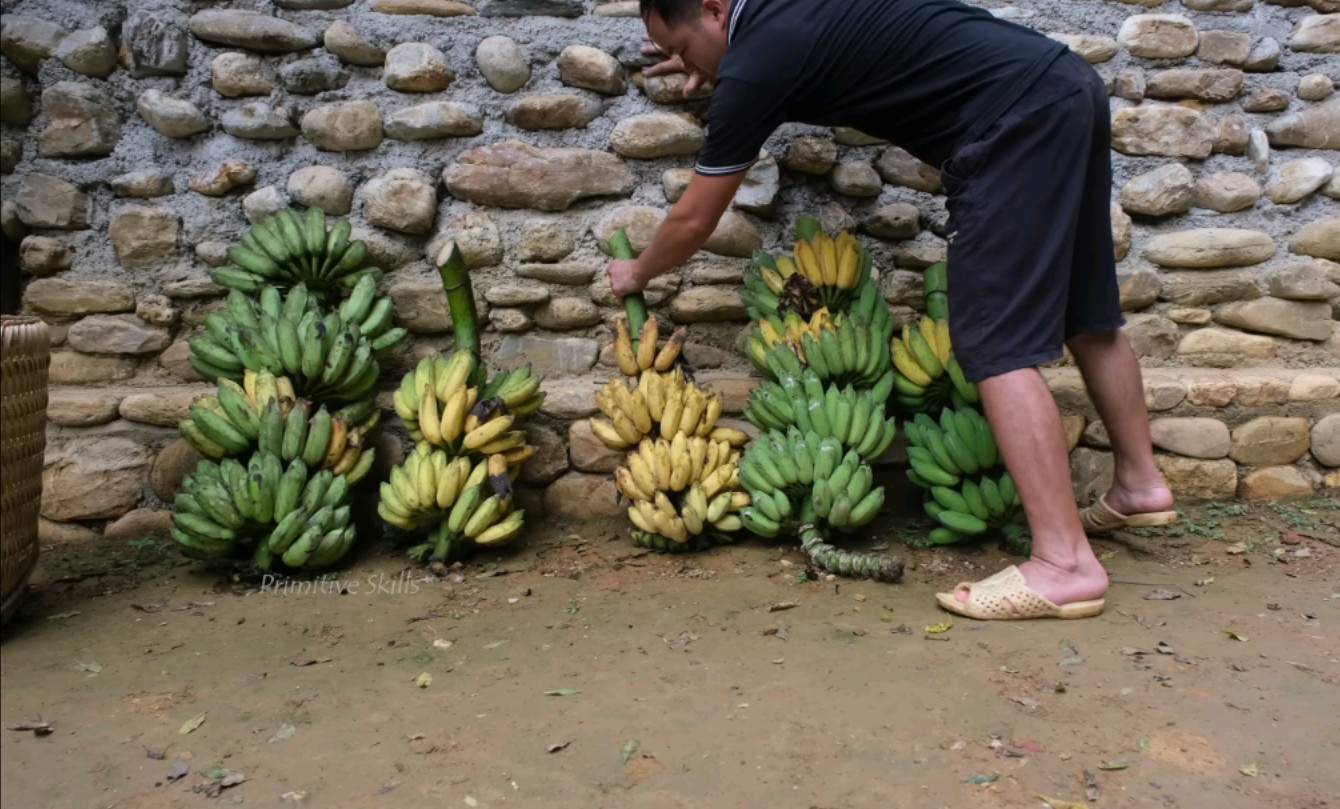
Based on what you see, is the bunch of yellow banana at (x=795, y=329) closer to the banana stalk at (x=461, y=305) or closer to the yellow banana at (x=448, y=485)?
the banana stalk at (x=461, y=305)

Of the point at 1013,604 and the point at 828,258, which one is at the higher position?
the point at 828,258

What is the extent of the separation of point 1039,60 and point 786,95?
63 centimetres

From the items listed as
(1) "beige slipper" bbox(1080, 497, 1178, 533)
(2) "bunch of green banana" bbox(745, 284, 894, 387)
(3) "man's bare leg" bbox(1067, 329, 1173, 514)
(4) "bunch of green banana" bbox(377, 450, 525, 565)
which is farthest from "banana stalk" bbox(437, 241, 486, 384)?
(1) "beige slipper" bbox(1080, 497, 1178, 533)

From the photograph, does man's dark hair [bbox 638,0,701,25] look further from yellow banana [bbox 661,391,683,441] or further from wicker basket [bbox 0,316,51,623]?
wicker basket [bbox 0,316,51,623]

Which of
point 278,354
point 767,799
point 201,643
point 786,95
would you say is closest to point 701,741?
point 767,799

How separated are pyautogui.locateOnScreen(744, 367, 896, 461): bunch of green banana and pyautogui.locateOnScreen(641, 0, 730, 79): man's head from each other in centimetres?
95

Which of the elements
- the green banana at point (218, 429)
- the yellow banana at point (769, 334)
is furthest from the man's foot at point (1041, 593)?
the green banana at point (218, 429)

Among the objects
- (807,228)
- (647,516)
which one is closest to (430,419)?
(647,516)

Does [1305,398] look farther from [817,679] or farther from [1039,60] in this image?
[817,679]

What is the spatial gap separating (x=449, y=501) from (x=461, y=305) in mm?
623

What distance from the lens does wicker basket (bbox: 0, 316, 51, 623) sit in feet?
7.45

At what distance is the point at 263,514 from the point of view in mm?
2658

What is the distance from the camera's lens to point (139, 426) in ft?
10.0

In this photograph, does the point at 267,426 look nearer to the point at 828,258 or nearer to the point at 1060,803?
the point at 828,258
